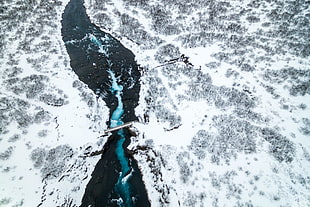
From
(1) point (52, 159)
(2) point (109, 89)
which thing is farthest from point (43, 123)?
(2) point (109, 89)

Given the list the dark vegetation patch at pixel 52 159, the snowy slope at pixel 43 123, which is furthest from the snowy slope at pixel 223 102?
the dark vegetation patch at pixel 52 159

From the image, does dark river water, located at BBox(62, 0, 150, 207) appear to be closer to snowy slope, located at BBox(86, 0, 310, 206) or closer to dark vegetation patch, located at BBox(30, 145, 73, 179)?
snowy slope, located at BBox(86, 0, 310, 206)

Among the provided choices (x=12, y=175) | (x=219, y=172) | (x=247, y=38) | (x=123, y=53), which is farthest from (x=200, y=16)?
(x=12, y=175)

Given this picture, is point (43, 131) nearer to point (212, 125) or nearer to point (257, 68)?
point (212, 125)

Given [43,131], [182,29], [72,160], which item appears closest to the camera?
[72,160]

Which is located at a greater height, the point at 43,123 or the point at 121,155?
the point at 43,123

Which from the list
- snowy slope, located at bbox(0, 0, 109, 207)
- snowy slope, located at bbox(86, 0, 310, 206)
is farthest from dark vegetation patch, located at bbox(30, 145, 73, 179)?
snowy slope, located at bbox(86, 0, 310, 206)

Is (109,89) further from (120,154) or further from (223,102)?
(223,102)
